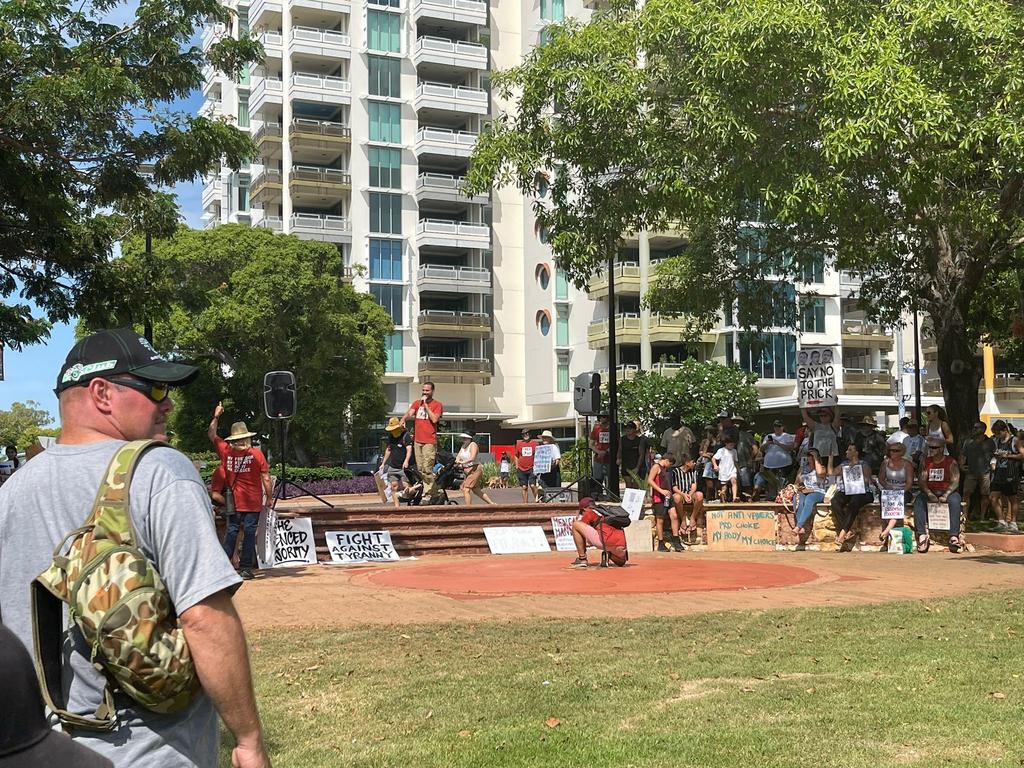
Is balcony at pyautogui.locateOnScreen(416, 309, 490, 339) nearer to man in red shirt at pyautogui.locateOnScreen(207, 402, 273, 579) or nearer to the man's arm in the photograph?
man in red shirt at pyautogui.locateOnScreen(207, 402, 273, 579)

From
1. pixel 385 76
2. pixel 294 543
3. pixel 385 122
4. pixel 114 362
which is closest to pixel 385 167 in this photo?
pixel 385 122

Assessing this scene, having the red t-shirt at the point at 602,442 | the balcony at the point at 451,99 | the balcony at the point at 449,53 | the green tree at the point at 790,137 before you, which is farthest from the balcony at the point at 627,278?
the green tree at the point at 790,137

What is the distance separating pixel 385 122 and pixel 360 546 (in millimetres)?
52104

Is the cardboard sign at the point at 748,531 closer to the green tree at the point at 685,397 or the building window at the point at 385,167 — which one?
the green tree at the point at 685,397

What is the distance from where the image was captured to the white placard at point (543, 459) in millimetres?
25203

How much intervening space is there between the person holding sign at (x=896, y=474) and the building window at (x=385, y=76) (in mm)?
53496

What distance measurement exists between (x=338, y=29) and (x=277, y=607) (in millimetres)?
60532

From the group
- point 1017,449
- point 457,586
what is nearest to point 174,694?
point 457,586

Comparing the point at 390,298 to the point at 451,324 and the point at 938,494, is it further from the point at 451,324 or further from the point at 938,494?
the point at 938,494

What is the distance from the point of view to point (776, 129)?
16.7 metres

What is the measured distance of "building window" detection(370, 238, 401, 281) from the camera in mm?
65062

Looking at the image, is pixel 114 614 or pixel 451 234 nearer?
pixel 114 614

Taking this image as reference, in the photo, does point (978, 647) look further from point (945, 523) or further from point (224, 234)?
point (224, 234)

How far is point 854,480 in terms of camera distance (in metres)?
17.6
